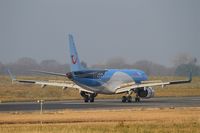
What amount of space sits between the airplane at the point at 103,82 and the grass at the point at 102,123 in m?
30.6

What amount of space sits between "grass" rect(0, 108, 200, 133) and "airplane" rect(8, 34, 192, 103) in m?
30.6

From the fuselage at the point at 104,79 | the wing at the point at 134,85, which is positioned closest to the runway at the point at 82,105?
the wing at the point at 134,85

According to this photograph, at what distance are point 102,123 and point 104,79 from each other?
147 feet

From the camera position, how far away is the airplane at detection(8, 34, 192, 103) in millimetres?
88312

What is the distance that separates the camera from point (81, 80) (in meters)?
88.3

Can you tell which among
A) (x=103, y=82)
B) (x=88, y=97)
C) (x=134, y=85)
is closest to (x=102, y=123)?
(x=88, y=97)

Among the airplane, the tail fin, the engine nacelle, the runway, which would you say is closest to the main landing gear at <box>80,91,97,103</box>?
the airplane

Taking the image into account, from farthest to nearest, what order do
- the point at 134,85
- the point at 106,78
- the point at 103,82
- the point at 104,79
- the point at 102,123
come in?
the point at 106,78 < the point at 104,79 < the point at 103,82 < the point at 134,85 < the point at 102,123

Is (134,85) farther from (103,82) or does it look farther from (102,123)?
(102,123)

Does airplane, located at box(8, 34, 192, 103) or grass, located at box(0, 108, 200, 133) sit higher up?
airplane, located at box(8, 34, 192, 103)

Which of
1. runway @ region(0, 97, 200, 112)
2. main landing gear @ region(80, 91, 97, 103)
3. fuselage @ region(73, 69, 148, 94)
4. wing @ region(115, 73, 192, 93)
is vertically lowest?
runway @ region(0, 97, 200, 112)

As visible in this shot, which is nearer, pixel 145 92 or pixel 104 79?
pixel 145 92

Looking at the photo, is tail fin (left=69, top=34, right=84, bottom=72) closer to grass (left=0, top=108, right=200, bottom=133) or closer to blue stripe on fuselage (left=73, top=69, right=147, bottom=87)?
blue stripe on fuselage (left=73, top=69, right=147, bottom=87)

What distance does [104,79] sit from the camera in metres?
90.8
